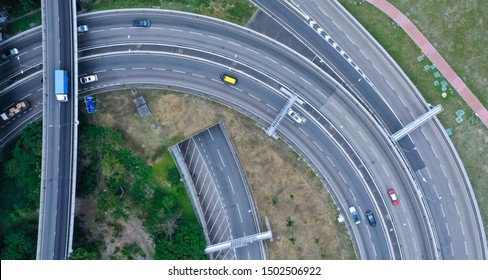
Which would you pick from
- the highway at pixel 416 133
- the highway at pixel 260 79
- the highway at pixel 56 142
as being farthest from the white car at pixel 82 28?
the highway at pixel 416 133

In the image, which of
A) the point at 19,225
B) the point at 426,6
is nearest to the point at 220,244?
the point at 19,225

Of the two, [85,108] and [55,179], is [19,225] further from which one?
[85,108]

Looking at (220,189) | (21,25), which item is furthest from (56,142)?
(220,189)

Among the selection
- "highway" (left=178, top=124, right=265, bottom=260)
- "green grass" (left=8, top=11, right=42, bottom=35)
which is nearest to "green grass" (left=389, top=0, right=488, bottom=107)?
"highway" (left=178, top=124, right=265, bottom=260)

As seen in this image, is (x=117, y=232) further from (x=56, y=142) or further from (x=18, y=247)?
(x=56, y=142)

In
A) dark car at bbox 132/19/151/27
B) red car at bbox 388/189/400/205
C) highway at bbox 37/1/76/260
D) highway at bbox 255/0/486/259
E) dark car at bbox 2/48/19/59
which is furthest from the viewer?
highway at bbox 255/0/486/259

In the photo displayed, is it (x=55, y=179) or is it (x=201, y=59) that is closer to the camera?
(x=55, y=179)

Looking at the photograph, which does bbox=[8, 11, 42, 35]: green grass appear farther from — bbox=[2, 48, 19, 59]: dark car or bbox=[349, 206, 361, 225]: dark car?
bbox=[349, 206, 361, 225]: dark car
